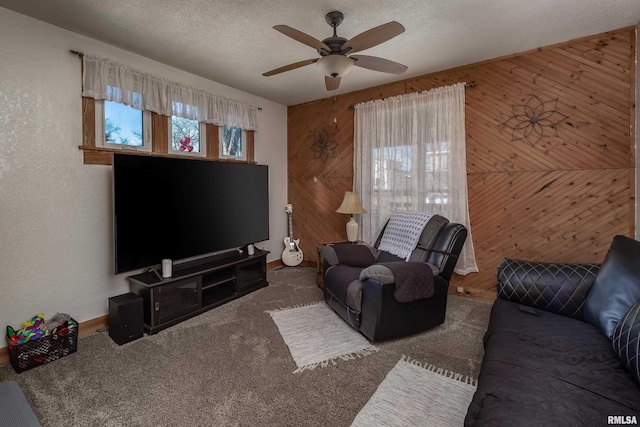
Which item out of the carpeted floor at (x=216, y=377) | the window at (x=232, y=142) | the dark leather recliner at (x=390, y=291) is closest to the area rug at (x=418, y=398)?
the carpeted floor at (x=216, y=377)

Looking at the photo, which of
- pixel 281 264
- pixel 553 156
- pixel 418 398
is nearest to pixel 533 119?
pixel 553 156

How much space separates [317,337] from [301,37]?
7.56ft

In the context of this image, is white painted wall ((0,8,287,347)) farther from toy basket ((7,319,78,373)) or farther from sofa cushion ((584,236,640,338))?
sofa cushion ((584,236,640,338))

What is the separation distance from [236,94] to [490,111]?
318 cm

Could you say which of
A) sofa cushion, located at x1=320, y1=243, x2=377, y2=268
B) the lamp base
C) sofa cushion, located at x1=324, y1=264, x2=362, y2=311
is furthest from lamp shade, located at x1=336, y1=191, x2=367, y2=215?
sofa cushion, located at x1=324, y1=264, x2=362, y2=311

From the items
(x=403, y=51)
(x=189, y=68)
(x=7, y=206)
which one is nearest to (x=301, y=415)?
(x=7, y=206)

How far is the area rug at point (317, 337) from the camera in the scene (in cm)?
220

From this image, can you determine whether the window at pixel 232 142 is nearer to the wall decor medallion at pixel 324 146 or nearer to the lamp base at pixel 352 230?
the wall decor medallion at pixel 324 146

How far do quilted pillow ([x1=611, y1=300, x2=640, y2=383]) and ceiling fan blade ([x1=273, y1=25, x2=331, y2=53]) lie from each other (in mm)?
2249

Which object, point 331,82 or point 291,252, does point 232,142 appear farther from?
point 331,82

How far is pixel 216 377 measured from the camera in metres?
1.97

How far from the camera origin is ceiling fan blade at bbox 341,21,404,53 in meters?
1.81

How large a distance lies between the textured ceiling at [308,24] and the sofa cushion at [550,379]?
229cm

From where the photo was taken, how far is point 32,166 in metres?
2.35
